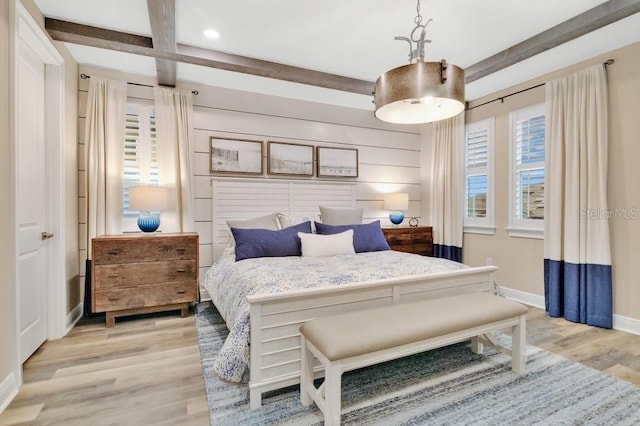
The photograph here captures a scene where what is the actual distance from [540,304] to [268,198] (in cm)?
329

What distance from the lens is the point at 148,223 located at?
320cm

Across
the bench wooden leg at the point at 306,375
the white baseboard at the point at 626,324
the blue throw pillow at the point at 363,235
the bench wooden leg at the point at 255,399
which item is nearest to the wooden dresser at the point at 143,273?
the blue throw pillow at the point at 363,235

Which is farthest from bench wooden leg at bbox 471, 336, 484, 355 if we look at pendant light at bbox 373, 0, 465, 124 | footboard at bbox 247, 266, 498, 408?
pendant light at bbox 373, 0, 465, 124

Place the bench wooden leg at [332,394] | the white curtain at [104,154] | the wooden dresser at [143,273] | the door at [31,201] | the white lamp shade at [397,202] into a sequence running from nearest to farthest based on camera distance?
1. the bench wooden leg at [332,394]
2. the door at [31,201]
3. the wooden dresser at [143,273]
4. the white curtain at [104,154]
5. the white lamp shade at [397,202]

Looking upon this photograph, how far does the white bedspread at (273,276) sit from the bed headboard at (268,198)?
772 millimetres

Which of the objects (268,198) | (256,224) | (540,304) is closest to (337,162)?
(268,198)

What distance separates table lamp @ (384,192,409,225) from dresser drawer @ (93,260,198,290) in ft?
8.62

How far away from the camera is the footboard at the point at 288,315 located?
1.75 meters

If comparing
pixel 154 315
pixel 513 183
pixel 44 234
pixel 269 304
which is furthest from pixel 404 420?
pixel 513 183

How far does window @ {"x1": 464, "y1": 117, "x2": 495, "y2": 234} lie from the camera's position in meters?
4.00

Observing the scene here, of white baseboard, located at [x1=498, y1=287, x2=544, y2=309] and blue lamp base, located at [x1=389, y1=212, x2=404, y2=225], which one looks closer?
white baseboard, located at [x1=498, y1=287, x2=544, y2=309]

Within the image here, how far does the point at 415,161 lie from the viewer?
193 inches

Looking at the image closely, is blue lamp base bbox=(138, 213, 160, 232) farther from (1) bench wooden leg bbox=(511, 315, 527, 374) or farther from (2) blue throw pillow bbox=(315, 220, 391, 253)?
A: (1) bench wooden leg bbox=(511, 315, 527, 374)

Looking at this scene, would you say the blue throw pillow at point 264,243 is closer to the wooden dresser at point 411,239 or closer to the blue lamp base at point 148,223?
the blue lamp base at point 148,223
